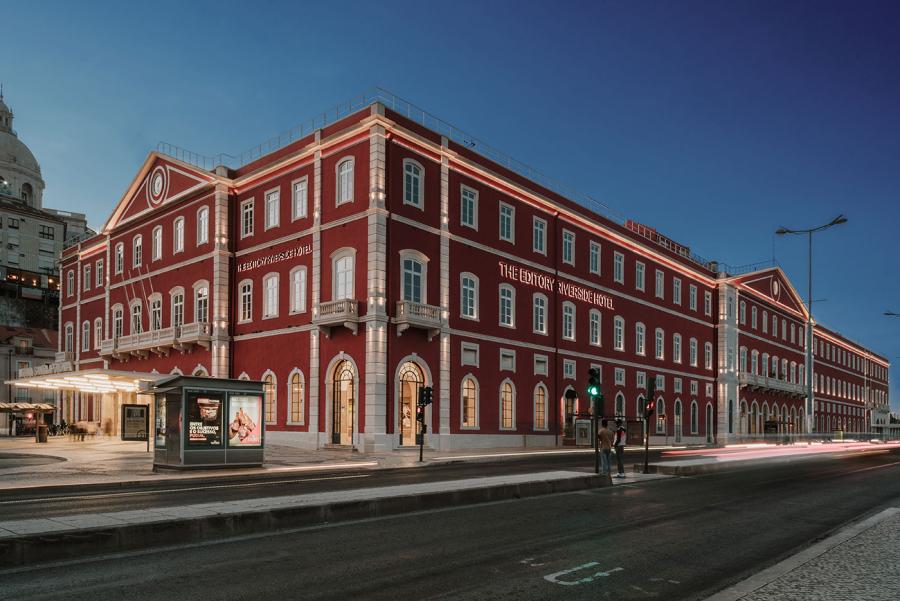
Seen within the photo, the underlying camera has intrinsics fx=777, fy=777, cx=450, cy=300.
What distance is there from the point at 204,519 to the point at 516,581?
4856 mm

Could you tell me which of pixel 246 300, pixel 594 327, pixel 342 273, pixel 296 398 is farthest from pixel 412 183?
pixel 594 327

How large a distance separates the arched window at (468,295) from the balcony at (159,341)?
13.8m

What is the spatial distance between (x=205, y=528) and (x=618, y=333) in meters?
43.4

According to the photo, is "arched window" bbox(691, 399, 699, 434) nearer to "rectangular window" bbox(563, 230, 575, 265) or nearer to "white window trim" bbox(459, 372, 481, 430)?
"rectangular window" bbox(563, 230, 575, 265)

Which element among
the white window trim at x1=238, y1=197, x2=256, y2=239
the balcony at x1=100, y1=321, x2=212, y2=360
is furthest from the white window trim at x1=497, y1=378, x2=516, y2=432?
the balcony at x1=100, y1=321, x2=212, y2=360

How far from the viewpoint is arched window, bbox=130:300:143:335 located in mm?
48531

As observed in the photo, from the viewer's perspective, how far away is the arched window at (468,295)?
37969 mm

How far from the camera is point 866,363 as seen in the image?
11525 cm

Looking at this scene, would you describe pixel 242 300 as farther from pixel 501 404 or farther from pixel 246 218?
pixel 501 404

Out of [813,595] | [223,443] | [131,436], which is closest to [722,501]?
[813,595]

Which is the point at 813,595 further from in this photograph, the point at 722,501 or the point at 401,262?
the point at 401,262

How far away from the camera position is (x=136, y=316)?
161 ft

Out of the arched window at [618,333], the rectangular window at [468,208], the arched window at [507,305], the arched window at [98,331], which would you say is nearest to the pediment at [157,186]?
the arched window at [98,331]

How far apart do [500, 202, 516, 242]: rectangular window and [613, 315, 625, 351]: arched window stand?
43.0 feet
